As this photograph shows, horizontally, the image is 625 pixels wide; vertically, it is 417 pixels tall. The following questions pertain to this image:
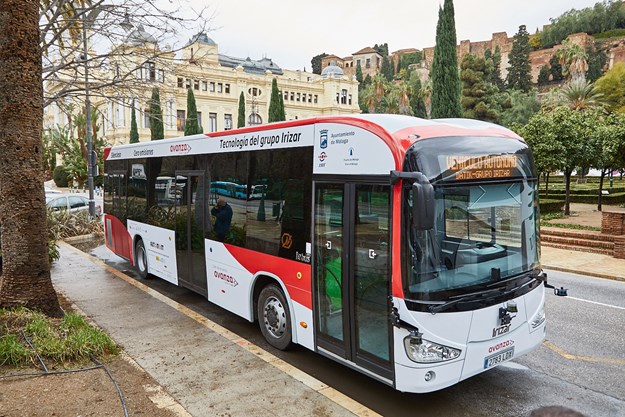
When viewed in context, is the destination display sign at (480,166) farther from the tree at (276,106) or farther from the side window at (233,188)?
the tree at (276,106)

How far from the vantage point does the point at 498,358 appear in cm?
480

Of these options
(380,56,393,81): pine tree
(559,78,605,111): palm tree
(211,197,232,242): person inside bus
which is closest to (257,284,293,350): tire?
(211,197,232,242): person inside bus

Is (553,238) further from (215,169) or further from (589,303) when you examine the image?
(215,169)

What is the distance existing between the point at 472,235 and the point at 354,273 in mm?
1277

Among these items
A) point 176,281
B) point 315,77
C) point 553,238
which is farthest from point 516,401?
point 315,77

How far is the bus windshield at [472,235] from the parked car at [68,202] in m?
18.2

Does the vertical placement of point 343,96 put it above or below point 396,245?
above

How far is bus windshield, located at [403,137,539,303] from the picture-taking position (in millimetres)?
4410

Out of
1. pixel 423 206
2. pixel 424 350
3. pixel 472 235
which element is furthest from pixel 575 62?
pixel 424 350

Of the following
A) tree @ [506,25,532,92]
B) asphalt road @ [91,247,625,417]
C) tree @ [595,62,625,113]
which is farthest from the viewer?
tree @ [506,25,532,92]

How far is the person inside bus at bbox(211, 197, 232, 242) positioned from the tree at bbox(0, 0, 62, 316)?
250 cm

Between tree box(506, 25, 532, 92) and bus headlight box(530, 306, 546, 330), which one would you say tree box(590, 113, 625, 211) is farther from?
tree box(506, 25, 532, 92)

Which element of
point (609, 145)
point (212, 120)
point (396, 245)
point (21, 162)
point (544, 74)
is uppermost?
point (544, 74)

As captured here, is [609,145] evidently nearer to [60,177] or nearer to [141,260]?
[141,260]
